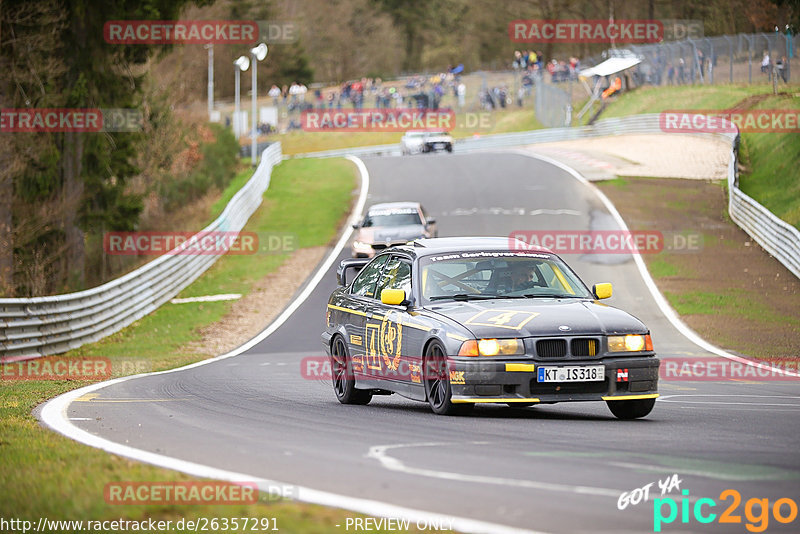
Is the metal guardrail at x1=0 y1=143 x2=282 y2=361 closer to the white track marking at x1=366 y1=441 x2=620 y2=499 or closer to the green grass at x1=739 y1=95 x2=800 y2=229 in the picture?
the white track marking at x1=366 y1=441 x2=620 y2=499

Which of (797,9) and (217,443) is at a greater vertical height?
(797,9)

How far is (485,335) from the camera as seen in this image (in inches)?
375

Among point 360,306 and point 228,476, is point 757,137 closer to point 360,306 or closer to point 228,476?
point 360,306

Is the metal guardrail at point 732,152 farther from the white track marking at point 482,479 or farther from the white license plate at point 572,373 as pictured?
the white track marking at point 482,479

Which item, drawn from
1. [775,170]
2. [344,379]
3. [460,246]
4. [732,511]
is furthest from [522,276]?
[775,170]

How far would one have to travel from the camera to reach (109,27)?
Result: 104 ft

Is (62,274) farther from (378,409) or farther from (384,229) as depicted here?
(378,409)

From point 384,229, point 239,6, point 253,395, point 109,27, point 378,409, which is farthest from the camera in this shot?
point 239,6

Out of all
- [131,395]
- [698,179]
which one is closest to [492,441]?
[131,395]

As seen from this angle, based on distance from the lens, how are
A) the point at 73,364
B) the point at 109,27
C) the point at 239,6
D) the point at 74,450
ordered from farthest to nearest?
1. the point at 239,6
2. the point at 109,27
3. the point at 73,364
4. the point at 74,450

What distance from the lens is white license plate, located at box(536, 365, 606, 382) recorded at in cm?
944

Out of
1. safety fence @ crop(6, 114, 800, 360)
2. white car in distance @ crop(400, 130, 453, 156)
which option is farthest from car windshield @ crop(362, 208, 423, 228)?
white car in distance @ crop(400, 130, 453, 156)

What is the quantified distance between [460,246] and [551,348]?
2.14m

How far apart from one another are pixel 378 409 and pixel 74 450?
378cm
